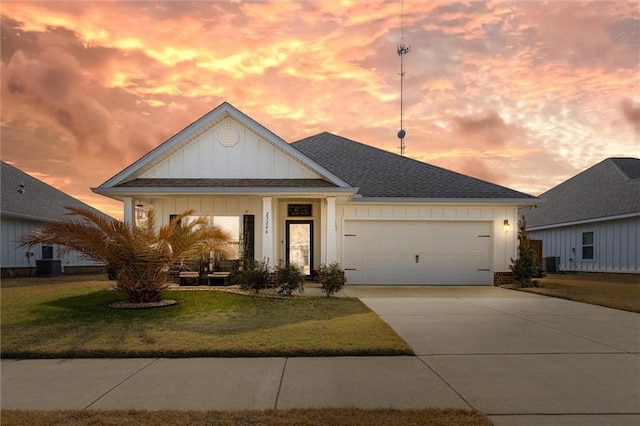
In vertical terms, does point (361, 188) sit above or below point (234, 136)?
below

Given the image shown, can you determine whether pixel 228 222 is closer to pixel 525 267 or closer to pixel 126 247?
pixel 126 247

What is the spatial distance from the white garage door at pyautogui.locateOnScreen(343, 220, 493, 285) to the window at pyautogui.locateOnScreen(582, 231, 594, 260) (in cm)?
983

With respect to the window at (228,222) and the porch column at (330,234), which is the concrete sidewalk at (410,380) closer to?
the porch column at (330,234)

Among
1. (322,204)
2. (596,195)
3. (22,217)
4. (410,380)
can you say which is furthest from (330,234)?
(596,195)

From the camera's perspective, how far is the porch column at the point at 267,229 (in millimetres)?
15000

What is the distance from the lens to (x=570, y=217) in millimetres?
24844

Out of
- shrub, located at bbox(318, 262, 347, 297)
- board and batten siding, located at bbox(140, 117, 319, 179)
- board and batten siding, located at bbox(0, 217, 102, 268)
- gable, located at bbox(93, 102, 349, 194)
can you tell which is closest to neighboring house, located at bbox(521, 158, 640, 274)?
gable, located at bbox(93, 102, 349, 194)

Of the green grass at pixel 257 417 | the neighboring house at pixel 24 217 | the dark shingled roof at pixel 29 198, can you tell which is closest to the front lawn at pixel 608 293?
the green grass at pixel 257 417

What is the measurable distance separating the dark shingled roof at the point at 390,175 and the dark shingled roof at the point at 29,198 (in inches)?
506

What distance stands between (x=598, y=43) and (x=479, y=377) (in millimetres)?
12595

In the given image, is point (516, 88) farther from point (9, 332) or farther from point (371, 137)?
point (9, 332)

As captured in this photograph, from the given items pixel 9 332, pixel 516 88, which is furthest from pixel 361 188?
pixel 9 332

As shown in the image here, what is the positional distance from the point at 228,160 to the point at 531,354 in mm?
11319

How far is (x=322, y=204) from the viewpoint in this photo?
16531mm
